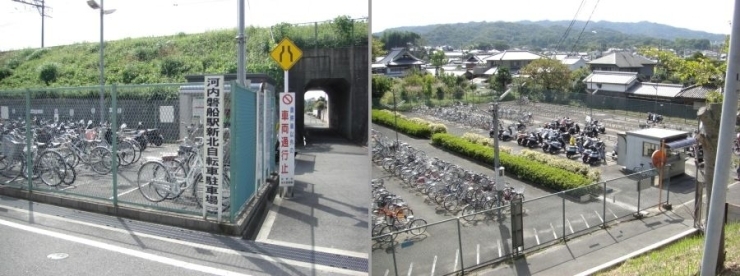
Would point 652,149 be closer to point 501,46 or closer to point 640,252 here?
point 640,252

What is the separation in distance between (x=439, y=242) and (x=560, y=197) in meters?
2.80

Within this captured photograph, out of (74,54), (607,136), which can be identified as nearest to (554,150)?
(607,136)

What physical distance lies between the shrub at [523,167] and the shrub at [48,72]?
45.3 ft

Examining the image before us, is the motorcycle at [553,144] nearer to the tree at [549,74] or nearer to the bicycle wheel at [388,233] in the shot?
the tree at [549,74]

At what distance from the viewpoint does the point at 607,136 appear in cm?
1725

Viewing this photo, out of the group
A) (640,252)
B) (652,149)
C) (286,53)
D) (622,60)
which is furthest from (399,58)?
(622,60)

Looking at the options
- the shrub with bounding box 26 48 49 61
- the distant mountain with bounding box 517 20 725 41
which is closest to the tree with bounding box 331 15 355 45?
the distant mountain with bounding box 517 20 725 41

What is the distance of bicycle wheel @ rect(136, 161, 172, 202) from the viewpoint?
580 cm

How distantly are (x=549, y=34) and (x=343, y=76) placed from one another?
7601 mm

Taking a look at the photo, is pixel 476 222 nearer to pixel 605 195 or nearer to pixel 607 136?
pixel 605 195

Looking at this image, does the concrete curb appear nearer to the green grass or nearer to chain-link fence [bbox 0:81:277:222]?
the green grass

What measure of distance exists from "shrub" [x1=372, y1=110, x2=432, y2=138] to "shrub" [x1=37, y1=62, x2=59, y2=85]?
1303 cm

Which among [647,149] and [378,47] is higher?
[378,47]

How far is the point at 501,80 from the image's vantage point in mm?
14922
